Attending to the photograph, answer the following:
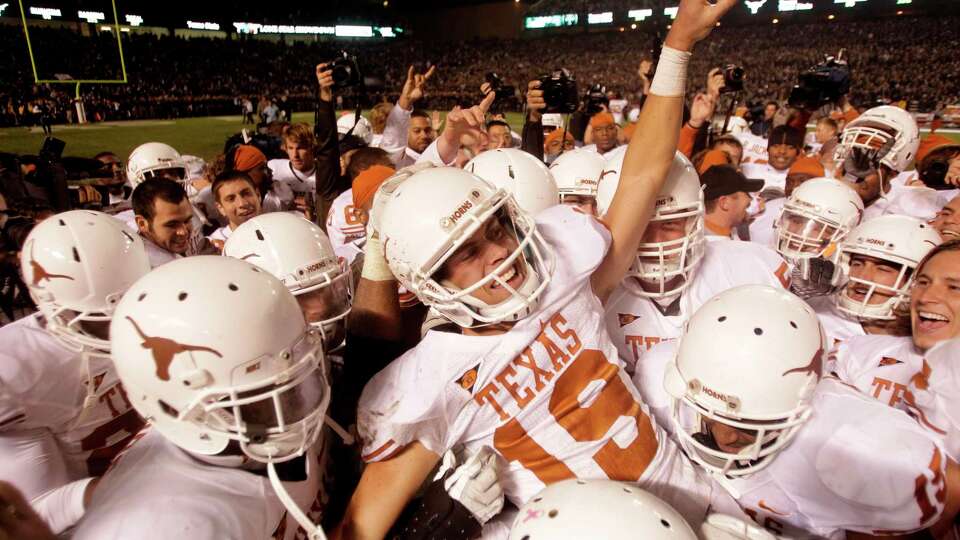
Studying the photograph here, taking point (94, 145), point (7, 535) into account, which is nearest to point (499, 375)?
point (7, 535)

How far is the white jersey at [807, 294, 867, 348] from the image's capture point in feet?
9.45

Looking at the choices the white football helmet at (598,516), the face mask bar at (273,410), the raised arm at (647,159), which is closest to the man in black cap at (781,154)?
the raised arm at (647,159)

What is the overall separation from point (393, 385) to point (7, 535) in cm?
102

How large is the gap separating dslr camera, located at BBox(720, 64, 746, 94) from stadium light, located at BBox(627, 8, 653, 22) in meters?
40.3

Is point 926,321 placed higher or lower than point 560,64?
lower

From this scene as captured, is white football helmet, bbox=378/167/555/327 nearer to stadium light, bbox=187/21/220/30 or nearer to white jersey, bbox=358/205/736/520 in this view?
white jersey, bbox=358/205/736/520

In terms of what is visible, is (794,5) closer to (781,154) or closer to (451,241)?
(781,154)

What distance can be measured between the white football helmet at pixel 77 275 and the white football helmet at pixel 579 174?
232 cm

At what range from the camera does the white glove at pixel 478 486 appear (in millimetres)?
1753

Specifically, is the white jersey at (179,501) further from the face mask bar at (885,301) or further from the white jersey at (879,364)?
the face mask bar at (885,301)

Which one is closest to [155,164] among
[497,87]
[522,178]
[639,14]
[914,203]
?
[497,87]

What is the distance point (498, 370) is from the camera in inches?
74.2

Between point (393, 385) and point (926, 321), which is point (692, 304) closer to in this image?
point (926, 321)

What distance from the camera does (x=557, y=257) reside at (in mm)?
2072
